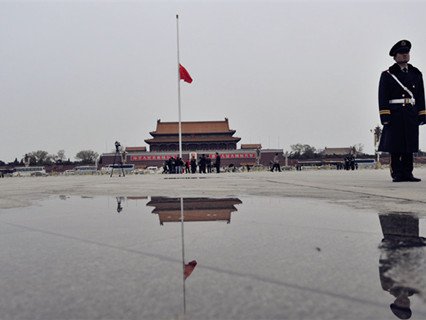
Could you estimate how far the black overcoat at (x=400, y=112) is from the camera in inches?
210

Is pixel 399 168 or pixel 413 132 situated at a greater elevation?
pixel 413 132

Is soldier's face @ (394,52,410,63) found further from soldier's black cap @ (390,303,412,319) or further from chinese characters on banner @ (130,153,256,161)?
chinese characters on banner @ (130,153,256,161)

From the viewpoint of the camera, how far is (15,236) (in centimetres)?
174

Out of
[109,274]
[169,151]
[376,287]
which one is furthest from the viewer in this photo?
[169,151]

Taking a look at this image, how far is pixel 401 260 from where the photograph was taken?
3.73ft

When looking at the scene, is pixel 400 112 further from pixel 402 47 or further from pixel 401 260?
pixel 401 260

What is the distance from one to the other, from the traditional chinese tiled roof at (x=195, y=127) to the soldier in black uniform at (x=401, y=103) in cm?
3689

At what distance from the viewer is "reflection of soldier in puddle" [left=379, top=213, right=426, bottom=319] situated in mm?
826

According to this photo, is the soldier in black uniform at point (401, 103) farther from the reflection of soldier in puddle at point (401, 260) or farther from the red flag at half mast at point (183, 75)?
the red flag at half mast at point (183, 75)

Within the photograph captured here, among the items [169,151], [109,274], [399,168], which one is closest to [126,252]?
[109,274]

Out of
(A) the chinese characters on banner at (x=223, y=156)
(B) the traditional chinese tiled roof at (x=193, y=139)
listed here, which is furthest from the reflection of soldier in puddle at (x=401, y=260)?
(B) the traditional chinese tiled roof at (x=193, y=139)

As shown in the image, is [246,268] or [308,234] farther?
[308,234]

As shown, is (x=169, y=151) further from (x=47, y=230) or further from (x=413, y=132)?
(x=47, y=230)

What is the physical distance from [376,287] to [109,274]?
2.50 ft
